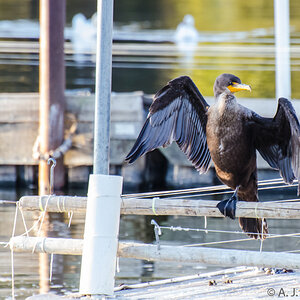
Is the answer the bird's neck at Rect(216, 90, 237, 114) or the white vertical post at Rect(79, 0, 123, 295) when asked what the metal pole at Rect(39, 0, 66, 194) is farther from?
the white vertical post at Rect(79, 0, 123, 295)

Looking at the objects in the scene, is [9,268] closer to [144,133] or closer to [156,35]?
[144,133]

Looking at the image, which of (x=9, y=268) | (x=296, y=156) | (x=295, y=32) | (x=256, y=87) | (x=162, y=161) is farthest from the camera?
(x=295, y=32)

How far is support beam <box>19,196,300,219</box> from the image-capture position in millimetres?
4113

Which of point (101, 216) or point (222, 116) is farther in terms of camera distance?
point (222, 116)

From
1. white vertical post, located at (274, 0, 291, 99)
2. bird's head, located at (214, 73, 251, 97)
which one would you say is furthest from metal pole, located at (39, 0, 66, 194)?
bird's head, located at (214, 73, 251, 97)

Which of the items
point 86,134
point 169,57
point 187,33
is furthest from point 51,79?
point 187,33

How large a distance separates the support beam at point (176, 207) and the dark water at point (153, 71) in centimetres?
134

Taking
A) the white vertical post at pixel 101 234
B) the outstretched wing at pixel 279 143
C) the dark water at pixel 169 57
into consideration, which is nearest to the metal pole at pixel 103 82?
the white vertical post at pixel 101 234

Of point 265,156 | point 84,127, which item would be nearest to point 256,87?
point 84,127

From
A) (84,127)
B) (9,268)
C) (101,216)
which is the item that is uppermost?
(84,127)

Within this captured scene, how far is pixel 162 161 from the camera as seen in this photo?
10.0m

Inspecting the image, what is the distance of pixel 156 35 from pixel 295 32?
389cm

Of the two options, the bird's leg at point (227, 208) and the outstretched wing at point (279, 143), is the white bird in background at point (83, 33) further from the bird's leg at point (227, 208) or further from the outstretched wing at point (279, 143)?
the bird's leg at point (227, 208)

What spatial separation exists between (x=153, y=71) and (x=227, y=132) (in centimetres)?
1222
